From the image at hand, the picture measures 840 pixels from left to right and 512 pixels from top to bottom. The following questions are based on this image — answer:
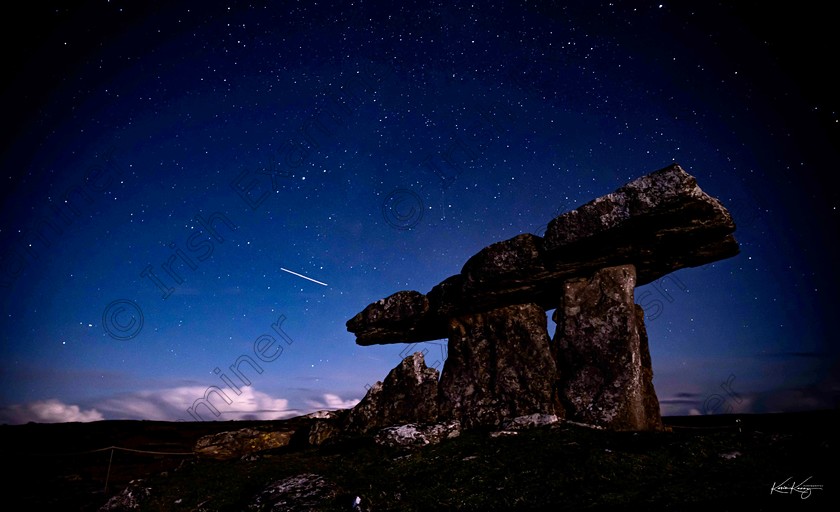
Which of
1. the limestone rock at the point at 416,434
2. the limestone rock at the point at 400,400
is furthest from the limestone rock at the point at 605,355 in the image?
the limestone rock at the point at 400,400

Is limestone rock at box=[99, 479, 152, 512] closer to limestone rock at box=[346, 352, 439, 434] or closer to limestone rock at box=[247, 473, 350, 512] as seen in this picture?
limestone rock at box=[247, 473, 350, 512]

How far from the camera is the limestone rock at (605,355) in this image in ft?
28.9

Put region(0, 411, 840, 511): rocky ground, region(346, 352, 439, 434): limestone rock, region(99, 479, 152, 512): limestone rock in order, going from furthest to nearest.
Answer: region(346, 352, 439, 434): limestone rock → region(99, 479, 152, 512): limestone rock → region(0, 411, 840, 511): rocky ground

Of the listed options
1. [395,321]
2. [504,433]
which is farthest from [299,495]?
[395,321]

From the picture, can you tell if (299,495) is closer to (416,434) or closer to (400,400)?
(416,434)

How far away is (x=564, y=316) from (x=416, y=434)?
15.8 feet

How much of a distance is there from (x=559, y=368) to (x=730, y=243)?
475cm

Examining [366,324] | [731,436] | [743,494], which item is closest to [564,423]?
[731,436]

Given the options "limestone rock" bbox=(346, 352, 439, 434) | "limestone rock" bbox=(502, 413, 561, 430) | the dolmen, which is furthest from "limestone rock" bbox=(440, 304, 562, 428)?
"limestone rock" bbox=(502, 413, 561, 430)

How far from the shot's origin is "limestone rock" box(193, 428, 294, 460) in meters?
11.2

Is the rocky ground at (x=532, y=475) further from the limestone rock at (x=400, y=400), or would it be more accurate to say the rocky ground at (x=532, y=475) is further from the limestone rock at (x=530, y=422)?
the limestone rock at (x=400, y=400)
